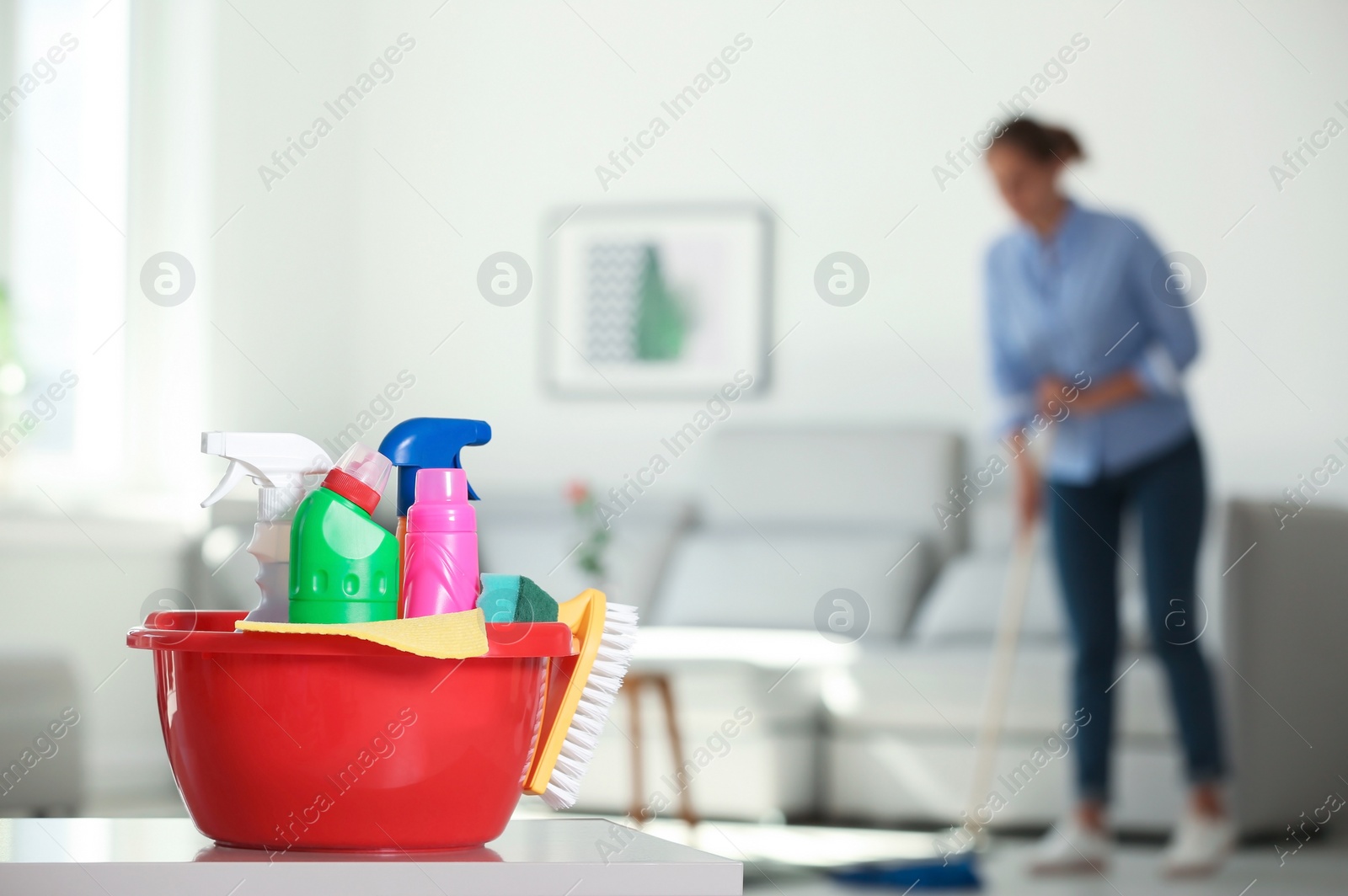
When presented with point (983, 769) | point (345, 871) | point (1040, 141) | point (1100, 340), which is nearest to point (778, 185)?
point (1040, 141)

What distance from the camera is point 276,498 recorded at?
472 millimetres

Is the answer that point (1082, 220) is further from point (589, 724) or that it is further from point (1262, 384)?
point (589, 724)

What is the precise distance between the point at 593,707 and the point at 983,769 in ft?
3.79

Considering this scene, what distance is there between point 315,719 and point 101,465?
1.36m

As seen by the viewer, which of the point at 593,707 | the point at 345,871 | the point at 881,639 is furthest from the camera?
the point at 881,639

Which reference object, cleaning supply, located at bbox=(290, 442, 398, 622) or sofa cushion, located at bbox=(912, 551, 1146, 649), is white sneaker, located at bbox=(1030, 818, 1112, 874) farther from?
cleaning supply, located at bbox=(290, 442, 398, 622)

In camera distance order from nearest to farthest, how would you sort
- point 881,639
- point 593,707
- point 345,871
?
point 345,871, point 593,707, point 881,639

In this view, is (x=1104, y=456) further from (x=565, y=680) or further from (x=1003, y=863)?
(x=565, y=680)

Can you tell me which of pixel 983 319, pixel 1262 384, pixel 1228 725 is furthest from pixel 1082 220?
pixel 1228 725

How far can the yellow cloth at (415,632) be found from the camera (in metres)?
0.42

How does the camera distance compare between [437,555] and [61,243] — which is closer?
[437,555]

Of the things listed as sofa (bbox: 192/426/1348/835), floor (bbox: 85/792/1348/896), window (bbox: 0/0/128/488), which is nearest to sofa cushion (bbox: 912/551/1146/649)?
sofa (bbox: 192/426/1348/835)

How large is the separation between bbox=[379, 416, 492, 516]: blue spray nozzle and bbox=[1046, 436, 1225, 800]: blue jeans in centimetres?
124

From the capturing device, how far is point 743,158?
1630 millimetres
